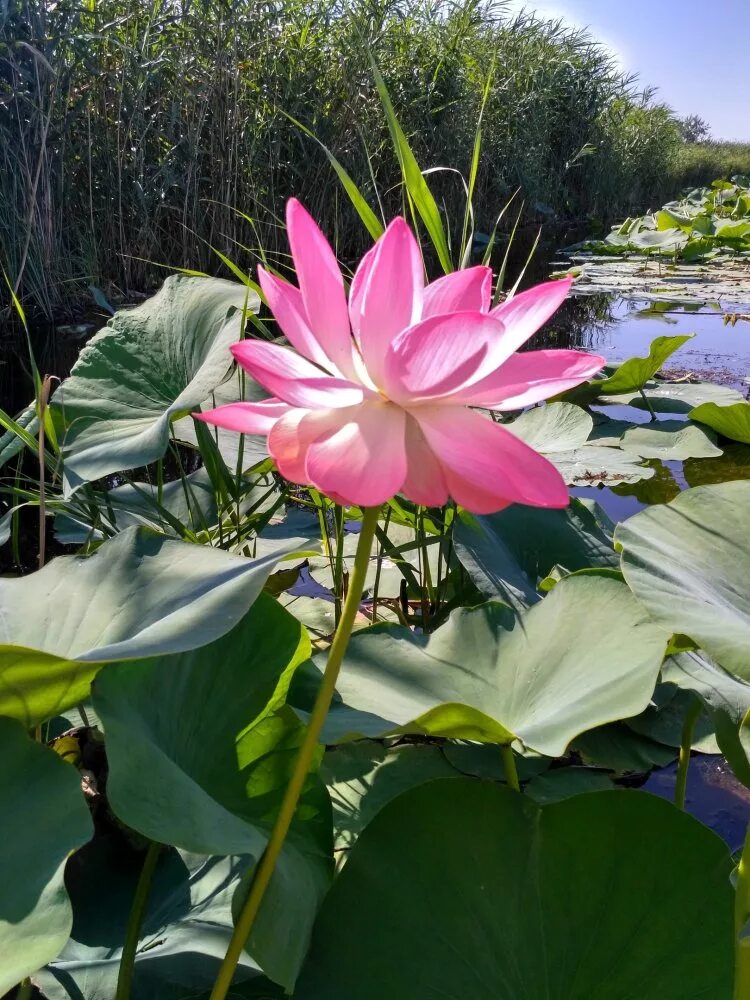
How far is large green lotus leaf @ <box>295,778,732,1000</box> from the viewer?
1.61 ft

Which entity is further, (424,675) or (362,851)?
(424,675)

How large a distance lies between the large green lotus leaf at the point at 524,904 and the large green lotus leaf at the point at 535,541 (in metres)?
0.57

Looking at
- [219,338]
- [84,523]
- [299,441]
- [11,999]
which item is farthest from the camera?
[84,523]

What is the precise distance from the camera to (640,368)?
2.27 m

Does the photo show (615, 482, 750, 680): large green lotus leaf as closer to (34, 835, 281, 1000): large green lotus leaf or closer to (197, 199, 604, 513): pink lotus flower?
(197, 199, 604, 513): pink lotus flower

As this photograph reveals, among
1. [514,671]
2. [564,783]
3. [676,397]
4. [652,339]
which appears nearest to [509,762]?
[514,671]

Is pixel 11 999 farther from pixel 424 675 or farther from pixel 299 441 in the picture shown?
pixel 299 441

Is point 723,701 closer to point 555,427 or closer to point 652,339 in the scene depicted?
point 555,427

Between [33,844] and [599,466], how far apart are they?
162cm

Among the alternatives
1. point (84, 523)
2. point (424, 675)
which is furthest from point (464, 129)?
point (424, 675)

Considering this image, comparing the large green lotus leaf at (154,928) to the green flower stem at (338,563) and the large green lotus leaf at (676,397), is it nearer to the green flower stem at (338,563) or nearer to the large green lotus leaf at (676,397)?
the green flower stem at (338,563)

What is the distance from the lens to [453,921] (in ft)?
1.66

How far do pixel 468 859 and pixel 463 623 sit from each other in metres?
0.29

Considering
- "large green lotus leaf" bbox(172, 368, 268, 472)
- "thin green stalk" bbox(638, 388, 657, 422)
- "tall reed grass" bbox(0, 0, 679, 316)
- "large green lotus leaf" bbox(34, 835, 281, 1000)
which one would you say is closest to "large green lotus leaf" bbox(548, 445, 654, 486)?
"thin green stalk" bbox(638, 388, 657, 422)
